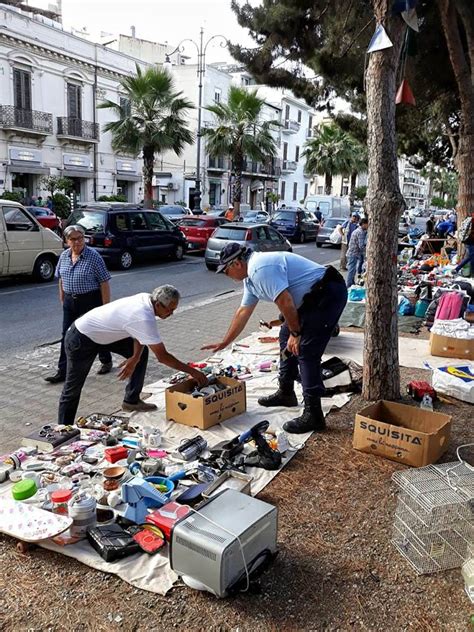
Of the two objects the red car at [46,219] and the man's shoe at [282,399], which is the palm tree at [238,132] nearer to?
the red car at [46,219]

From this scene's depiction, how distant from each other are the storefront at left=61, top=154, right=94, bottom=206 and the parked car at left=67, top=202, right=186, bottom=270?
16042 millimetres

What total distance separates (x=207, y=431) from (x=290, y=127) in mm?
56340

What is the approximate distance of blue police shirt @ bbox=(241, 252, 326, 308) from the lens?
14.1 ft

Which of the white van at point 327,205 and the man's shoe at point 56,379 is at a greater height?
the white van at point 327,205

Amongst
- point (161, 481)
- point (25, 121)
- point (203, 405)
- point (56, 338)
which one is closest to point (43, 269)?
point (56, 338)

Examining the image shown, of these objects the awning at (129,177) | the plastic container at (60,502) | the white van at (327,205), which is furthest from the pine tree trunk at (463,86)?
the awning at (129,177)

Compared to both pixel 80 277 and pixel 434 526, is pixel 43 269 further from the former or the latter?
pixel 434 526

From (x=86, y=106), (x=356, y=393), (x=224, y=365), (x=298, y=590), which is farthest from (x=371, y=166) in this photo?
(x=86, y=106)

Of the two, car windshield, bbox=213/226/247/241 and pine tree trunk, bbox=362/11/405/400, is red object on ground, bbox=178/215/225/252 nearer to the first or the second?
car windshield, bbox=213/226/247/241

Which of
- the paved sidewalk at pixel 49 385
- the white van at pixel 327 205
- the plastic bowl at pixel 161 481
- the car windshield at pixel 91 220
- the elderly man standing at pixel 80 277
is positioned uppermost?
the white van at pixel 327 205

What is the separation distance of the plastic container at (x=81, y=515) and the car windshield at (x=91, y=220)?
12.5 m

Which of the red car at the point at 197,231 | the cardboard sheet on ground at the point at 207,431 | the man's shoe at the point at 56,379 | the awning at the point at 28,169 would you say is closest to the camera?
the cardboard sheet on ground at the point at 207,431

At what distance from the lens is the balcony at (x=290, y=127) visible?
55906 millimetres

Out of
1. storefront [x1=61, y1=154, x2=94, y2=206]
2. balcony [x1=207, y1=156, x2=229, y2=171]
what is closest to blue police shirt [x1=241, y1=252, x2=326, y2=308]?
storefront [x1=61, y1=154, x2=94, y2=206]
